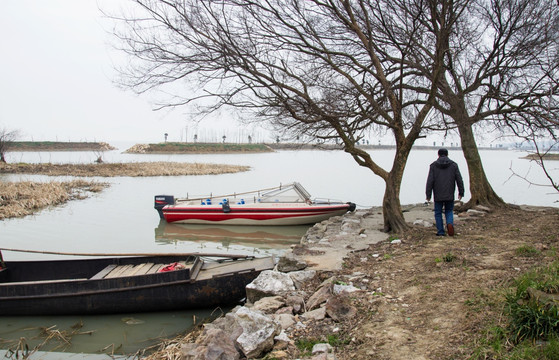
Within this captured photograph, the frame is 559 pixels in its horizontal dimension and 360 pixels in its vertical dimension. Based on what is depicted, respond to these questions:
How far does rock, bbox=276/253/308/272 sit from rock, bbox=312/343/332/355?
3095 millimetres

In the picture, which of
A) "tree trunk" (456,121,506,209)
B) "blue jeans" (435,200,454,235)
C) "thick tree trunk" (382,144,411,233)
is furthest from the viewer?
"tree trunk" (456,121,506,209)

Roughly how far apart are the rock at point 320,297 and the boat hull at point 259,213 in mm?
9849

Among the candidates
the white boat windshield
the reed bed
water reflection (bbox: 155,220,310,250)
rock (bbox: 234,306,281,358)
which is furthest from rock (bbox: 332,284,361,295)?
the reed bed

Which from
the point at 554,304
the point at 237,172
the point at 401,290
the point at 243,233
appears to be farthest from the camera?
the point at 237,172

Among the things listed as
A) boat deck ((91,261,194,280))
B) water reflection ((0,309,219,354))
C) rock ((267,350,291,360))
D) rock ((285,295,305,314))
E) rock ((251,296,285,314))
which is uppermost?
rock ((285,295,305,314))

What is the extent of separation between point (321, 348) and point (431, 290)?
1.83m

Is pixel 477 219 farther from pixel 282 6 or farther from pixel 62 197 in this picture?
pixel 62 197

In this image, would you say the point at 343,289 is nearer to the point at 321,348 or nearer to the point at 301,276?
the point at 301,276

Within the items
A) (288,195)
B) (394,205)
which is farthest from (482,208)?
(288,195)

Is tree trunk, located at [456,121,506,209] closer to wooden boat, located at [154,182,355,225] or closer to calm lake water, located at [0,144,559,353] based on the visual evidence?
calm lake water, located at [0,144,559,353]

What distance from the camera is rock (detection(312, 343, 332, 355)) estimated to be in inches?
154

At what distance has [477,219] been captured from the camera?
1053cm

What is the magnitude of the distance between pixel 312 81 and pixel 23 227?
13.0m

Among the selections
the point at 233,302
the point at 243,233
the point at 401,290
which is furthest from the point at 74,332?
the point at 243,233
